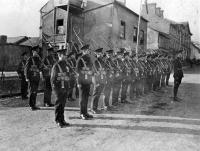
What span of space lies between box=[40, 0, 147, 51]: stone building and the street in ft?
49.0

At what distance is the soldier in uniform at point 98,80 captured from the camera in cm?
857

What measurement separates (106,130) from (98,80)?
2441 mm

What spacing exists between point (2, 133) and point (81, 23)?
2002cm

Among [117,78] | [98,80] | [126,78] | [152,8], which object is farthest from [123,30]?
[152,8]

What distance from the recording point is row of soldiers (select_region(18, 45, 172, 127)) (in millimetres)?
7113

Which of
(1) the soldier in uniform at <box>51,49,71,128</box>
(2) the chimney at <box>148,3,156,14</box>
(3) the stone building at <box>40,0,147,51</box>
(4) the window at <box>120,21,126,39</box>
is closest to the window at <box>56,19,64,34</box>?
(3) the stone building at <box>40,0,147,51</box>

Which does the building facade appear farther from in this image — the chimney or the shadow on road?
the shadow on road

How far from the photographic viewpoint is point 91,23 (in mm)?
24906

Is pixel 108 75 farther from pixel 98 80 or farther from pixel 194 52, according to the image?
pixel 194 52

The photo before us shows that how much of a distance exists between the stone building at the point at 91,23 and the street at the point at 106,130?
14.9m

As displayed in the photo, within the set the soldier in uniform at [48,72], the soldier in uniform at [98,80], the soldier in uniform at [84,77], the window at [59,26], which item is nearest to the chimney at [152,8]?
the window at [59,26]

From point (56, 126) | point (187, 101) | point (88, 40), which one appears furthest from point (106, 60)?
point (88, 40)

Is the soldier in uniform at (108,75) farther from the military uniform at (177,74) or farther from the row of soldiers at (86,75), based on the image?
the military uniform at (177,74)

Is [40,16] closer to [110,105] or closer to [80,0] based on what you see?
[80,0]
